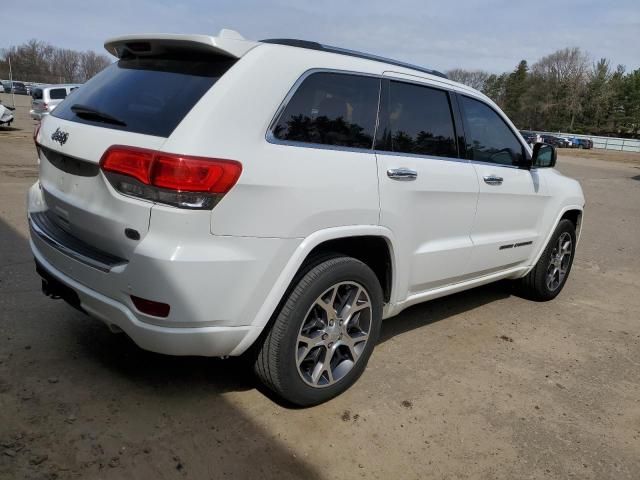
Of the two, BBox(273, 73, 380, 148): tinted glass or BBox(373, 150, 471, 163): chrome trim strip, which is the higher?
BBox(273, 73, 380, 148): tinted glass

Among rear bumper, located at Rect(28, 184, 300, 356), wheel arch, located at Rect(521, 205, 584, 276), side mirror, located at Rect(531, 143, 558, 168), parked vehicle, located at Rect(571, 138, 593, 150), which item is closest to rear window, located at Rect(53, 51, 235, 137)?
rear bumper, located at Rect(28, 184, 300, 356)

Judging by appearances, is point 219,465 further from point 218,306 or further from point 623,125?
point 623,125

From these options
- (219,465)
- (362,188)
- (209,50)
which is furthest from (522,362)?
(209,50)

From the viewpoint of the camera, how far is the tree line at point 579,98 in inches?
3130

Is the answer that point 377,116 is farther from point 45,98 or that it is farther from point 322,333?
point 45,98

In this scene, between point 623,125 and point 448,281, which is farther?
point 623,125

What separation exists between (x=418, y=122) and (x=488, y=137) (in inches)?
36.2

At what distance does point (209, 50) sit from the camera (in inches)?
100

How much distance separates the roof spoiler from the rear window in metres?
0.04

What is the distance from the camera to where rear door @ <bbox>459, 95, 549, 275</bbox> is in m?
3.86

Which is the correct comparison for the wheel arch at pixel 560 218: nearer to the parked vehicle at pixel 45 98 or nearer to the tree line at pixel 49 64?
the parked vehicle at pixel 45 98

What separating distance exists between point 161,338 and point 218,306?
11.4 inches

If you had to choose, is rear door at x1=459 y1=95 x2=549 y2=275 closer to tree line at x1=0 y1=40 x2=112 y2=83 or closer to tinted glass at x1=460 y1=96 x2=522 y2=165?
tinted glass at x1=460 y1=96 x2=522 y2=165

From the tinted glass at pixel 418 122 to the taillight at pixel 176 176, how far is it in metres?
1.08
